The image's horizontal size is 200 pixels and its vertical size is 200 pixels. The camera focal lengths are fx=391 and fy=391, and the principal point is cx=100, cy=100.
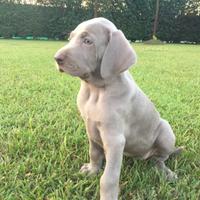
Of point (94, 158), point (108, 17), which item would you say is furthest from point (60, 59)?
point (108, 17)

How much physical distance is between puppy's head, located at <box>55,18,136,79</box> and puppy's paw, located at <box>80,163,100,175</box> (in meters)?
0.70

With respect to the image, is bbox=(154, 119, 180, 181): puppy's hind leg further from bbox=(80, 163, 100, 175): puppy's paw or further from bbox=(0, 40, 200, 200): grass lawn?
bbox=(80, 163, 100, 175): puppy's paw

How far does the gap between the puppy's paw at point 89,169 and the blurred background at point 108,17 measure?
23.5 m

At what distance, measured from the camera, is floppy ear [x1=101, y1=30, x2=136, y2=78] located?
7.53ft

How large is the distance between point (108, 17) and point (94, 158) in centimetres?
2494

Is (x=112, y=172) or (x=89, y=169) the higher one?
(x=112, y=172)

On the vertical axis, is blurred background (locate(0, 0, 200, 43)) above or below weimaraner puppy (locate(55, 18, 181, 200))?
below

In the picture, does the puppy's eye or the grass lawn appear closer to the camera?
the puppy's eye

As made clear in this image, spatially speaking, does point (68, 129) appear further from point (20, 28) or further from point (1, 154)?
point (20, 28)

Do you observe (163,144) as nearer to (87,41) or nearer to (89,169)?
(89,169)

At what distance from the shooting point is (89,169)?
2.72 m

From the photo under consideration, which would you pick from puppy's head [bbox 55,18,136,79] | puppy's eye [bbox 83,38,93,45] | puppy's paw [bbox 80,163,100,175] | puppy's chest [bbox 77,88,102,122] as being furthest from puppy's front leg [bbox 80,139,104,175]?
puppy's eye [bbox 83,38,93,45]

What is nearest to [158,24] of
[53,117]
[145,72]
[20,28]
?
[20,28]

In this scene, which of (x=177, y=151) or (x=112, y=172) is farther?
(x=177, y=151)
